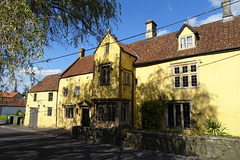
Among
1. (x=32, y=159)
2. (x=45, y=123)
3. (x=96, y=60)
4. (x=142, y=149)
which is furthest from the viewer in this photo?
(x=45, y=123)

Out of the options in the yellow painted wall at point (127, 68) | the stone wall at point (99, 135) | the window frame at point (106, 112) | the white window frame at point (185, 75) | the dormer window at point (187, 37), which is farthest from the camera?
the yellow painted wall at point (127, 68)

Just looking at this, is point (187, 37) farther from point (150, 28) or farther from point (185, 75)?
point (150, 28)

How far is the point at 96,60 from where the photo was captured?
17375mm

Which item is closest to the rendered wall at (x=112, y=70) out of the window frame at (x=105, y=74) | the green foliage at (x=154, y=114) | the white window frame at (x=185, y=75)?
the window frame at (x=105, y=74)

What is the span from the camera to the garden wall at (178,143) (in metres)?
8.08

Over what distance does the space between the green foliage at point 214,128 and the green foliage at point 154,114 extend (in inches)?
137

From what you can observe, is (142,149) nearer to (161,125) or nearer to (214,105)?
(161,125)

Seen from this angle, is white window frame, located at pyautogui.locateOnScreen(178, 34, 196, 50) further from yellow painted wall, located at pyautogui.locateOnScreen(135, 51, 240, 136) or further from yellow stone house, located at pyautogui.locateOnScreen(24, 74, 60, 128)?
yellow stone house, located at pyautogui.locateOnScreen(24, 74, 60, 128)

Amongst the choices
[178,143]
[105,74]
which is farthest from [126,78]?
[178,143]

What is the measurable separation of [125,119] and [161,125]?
3.35 metres

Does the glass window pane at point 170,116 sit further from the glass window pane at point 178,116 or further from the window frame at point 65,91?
the window frame at point 65,91

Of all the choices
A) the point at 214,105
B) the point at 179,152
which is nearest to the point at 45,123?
the point at 179,152

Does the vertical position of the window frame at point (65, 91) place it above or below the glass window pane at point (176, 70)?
below

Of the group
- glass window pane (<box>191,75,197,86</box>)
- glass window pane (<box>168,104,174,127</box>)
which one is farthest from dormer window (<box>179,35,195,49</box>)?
glass window pane (<box>168,104,174,127</box>)
